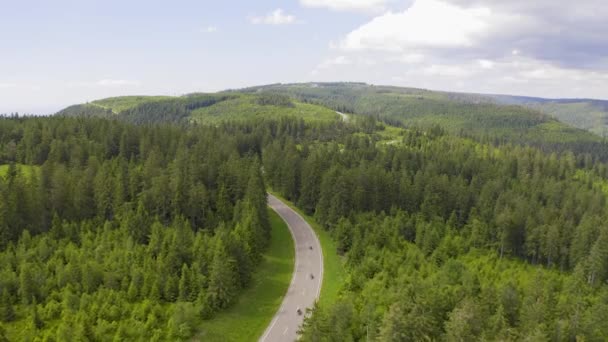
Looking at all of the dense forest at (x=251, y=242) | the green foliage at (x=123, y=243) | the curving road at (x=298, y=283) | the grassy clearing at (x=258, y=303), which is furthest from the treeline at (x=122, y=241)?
the curving road at (x=298, y=283)

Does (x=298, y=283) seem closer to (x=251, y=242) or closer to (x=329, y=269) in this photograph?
(x=329, y=269)

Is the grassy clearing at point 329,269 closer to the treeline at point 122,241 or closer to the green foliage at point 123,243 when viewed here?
the green foliage at point 123,243

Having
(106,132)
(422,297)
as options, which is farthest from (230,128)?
(422,297)

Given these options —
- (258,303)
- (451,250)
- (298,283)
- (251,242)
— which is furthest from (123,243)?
(451,250)

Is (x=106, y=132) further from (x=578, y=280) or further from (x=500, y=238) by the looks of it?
(x=578, y=280)

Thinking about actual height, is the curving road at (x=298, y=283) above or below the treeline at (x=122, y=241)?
below

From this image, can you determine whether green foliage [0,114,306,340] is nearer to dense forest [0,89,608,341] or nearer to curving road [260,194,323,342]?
dense forest [0,89,608,341]
